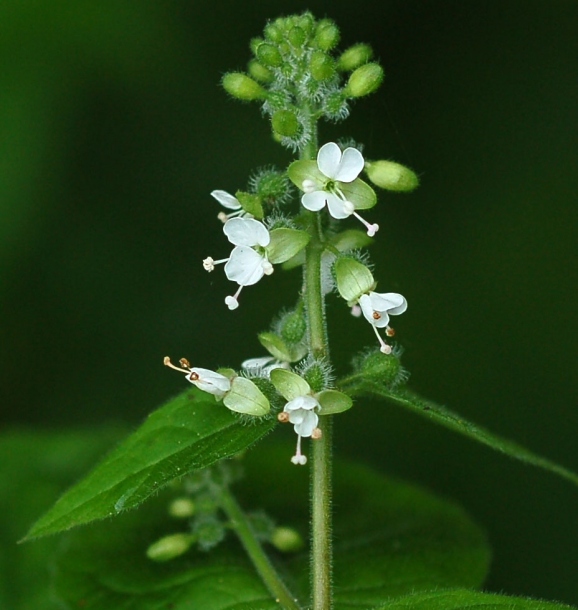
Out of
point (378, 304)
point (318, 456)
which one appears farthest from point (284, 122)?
point (318, 456)

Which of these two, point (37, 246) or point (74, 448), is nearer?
point (74, 448)

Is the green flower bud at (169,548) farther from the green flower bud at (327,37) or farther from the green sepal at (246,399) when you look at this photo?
the green flower bud at (327,37)

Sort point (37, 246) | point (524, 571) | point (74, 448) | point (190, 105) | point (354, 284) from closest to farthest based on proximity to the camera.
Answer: point (354, 284) → point (74, 448) → point (524, 571) → point (37, 246) → point (190, 105)

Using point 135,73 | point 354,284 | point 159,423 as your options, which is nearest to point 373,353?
point 354,284

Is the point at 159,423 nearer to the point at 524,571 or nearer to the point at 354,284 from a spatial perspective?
the point at 354,284


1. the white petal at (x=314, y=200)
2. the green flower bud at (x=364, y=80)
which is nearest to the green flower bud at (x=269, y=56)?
the green flower bud at (x=364, y=80)

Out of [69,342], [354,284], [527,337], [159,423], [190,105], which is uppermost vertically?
[190,105]

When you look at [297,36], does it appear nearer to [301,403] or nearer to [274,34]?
[274,34]

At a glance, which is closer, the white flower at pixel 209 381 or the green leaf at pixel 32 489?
the white flower at pixel 209 381

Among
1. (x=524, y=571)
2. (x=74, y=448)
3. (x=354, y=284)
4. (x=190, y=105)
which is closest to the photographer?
(x=354, y=284)
